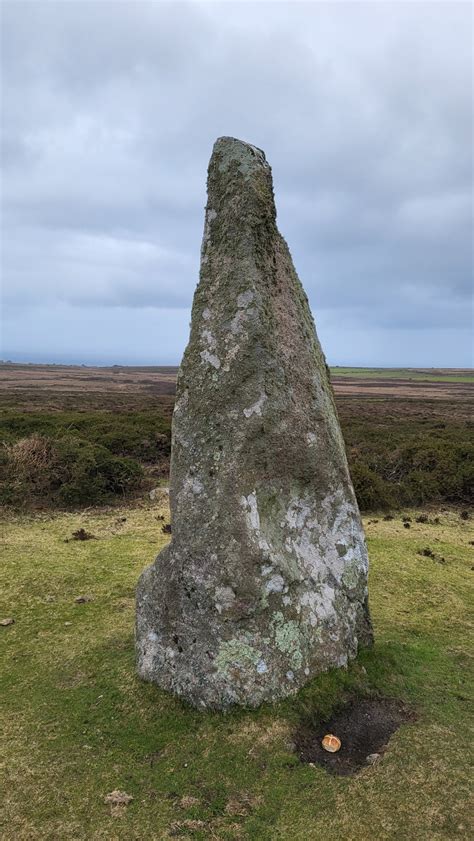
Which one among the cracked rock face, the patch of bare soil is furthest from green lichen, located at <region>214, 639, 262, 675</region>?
the patch of bare soil

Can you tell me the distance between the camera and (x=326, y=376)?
22.7 feet

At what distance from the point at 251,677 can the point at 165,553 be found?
1499mm

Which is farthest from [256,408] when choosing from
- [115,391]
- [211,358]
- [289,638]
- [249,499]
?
[115,391]

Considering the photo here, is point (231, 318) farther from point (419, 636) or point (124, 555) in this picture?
point (124, 555)

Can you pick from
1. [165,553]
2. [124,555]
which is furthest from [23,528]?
[165,553]

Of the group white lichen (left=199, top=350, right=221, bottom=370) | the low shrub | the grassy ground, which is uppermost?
white lichen (left=199, top=350, right=221, bottom=370)

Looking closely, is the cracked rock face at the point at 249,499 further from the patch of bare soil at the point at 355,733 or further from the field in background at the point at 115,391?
the field in background at the point at 115,391

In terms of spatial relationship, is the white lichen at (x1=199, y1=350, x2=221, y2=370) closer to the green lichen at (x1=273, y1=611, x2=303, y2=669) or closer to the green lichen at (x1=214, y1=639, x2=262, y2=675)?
the green lichen at (x1=273, y1=611, x2=303, y2=669)

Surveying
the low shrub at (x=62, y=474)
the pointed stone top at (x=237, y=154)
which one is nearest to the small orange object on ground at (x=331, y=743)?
the pointed stone top at (x=237, y=154)

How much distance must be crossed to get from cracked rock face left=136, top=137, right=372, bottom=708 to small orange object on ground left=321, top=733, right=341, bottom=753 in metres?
0.57

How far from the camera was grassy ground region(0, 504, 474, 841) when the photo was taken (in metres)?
4.20

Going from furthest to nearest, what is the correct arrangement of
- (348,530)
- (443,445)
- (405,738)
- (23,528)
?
(443,445)
(23,528)
(348,530)
(405,738)

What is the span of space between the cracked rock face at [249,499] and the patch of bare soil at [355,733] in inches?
17.7

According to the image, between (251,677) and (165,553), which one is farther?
(165,553)
